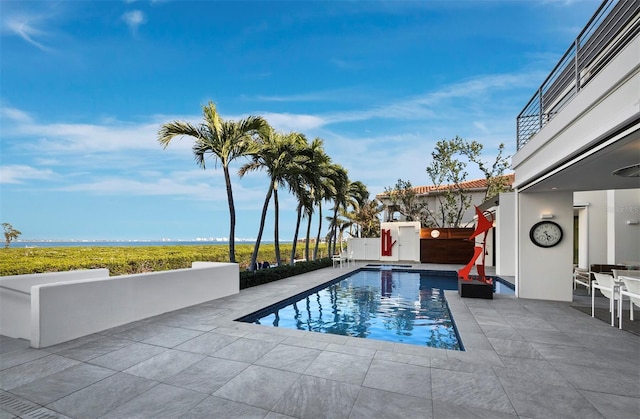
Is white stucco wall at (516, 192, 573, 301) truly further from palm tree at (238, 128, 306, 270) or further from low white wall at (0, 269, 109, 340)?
low white wall at (0, 269, 109, 340)

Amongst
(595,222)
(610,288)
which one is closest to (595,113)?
(610,288)

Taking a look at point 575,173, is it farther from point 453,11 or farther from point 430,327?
point 453,11

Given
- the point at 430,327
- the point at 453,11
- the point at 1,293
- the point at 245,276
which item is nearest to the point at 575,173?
the point at 430,327

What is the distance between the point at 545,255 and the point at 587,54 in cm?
449

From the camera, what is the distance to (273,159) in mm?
9680

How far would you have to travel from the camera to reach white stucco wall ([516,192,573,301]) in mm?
7082

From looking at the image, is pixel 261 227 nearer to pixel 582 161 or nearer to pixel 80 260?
pixel 80 260

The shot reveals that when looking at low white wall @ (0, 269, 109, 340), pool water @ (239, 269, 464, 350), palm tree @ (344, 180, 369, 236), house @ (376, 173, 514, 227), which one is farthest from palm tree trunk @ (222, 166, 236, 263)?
house @ (376, 173, 514, 227)

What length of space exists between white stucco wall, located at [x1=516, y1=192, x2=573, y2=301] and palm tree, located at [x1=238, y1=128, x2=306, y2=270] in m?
6.53

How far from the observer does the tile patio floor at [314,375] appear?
2688mm

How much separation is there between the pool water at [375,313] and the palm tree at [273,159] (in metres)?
2.91

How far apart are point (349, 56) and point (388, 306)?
32.4 ft

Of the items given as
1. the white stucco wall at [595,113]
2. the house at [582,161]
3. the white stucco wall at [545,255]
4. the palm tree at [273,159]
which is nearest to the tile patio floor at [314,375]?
the white stucco wall at [545,255]

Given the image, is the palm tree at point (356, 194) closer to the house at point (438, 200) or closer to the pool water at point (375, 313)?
the house at point (438, 200)
